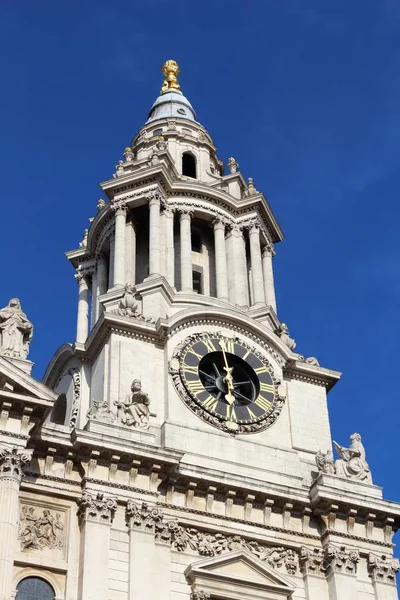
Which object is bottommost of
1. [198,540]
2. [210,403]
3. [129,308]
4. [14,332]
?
[198,540]

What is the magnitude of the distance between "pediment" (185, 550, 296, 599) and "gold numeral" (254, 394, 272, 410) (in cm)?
612

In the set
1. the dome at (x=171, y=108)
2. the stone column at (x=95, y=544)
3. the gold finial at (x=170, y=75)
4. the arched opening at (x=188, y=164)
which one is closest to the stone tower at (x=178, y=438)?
the stone column at (x=95, y=544)

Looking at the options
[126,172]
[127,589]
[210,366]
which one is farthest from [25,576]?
[126,172]

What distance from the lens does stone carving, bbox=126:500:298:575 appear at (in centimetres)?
3478

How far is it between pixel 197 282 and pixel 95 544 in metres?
14.9

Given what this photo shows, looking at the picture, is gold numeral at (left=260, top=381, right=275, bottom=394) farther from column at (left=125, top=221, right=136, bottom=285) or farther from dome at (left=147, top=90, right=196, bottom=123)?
dome at (left=147, top=90, right=196, bottom=123)

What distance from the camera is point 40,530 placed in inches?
1330

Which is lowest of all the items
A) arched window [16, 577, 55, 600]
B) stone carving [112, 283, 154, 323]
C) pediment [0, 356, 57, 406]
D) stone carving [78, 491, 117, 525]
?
arched window [16, 577, 55, 600]

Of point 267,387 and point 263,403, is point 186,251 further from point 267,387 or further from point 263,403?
point 263,403

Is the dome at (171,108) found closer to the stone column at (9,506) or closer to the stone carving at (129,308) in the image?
the stone carving at (129,308)

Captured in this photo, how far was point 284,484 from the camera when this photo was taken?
125ft

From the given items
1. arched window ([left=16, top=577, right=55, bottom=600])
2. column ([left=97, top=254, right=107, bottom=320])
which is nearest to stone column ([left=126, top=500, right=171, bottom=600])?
arched window ([left=16, top=577, right=55, bottom=600])

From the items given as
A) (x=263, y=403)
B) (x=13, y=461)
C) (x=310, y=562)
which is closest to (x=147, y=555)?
(x=13, y=461)

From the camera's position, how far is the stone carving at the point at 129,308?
40.8m
